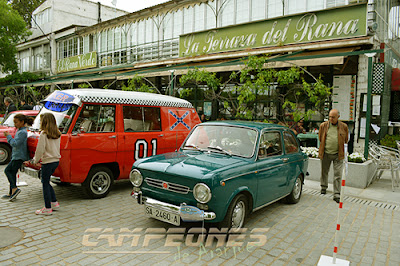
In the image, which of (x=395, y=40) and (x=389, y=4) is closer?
(x=389, y=4)

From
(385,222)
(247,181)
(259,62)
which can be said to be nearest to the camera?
(247,181)

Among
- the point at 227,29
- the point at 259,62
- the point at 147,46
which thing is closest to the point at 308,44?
the point at 259,62

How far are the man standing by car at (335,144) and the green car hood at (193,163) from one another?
2993 millimetres

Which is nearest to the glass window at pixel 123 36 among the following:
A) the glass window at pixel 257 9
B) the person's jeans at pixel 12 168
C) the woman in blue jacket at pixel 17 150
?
the glass window at pixel 257 9

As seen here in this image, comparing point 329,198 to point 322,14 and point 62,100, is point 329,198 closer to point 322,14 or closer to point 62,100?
point 62,100

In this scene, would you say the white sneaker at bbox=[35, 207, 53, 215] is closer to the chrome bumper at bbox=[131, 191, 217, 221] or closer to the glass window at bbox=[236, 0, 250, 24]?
the chrome bumper at bbox=[131, 191, 217, 221]

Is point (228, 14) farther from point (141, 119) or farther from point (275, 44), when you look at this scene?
point (141, 119)

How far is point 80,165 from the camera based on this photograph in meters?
5.91

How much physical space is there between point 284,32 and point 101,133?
28.4 feet

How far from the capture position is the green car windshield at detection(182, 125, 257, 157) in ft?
16.6

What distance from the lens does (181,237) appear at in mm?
4469

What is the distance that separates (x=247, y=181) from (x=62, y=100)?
426 centimetres

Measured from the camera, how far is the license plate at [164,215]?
13.6 feet

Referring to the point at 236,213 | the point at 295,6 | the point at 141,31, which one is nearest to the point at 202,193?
the point at 236,213
